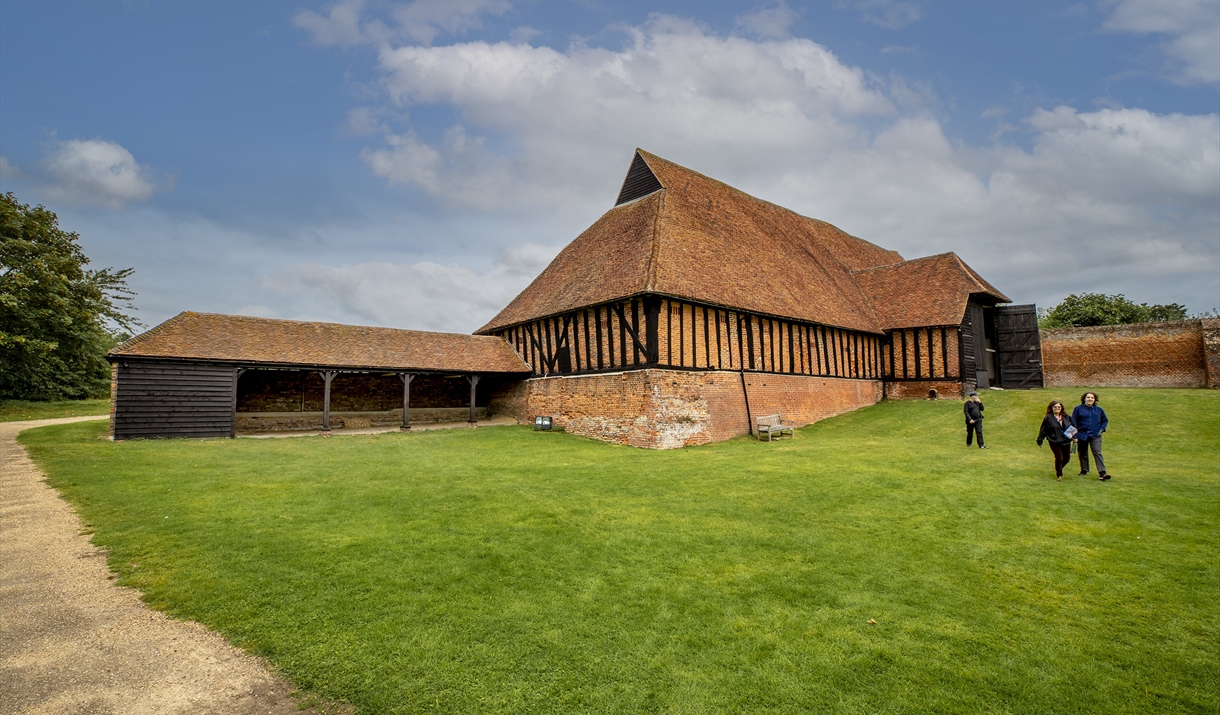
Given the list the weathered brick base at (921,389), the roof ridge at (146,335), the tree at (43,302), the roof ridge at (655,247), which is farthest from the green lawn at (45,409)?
the weathered brick base at (921,389)

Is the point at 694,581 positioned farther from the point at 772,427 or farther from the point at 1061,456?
the point at 772,427

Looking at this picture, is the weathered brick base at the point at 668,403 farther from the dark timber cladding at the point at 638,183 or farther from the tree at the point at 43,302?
the tree at the point at 43,302

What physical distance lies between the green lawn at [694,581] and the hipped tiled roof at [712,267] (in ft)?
22.3

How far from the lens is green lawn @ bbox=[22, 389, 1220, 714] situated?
307 centimetres

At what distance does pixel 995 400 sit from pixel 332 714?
2013 centimetres

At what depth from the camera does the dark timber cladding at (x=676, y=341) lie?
44.9ft

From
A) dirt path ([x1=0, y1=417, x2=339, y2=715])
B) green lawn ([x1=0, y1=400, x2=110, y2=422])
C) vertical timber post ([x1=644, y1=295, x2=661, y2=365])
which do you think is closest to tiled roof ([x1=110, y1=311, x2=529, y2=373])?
vertical timber post ([x1=644, y1=295, x2=661, y2=365])

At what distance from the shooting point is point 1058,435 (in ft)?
27.2

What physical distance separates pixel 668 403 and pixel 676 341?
157 centimetres

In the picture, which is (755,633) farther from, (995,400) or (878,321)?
(878,321)

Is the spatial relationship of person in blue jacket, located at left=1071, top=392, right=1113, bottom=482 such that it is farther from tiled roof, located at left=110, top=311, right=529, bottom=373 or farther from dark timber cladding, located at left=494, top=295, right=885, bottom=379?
tiled roof, located at left=110, top=311, right=529, bottom=373

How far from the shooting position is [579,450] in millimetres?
12336

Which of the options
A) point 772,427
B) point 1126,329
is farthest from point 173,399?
point 1126,329

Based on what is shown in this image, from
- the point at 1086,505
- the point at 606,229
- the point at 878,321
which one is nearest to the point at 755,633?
the point at 1086,505
